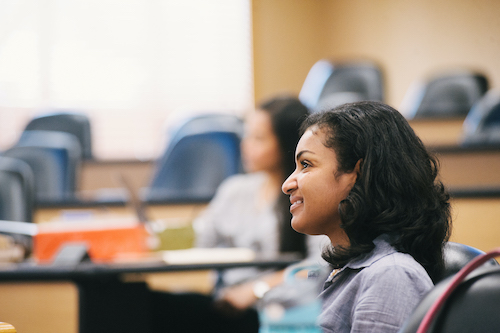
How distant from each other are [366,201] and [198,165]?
6.92ft

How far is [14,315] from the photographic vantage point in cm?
131

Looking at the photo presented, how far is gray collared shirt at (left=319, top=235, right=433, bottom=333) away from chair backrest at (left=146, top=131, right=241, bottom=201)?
6.54 ft

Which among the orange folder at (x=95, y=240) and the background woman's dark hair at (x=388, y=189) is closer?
the background woman's dark hair at (x=388, y=189)

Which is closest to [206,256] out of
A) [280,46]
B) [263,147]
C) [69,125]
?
[263,147]

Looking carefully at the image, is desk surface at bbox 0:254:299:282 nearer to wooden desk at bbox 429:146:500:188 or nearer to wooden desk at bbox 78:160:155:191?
wooden desk at bbox 429:146:500:188

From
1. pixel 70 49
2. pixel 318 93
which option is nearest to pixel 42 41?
pixel 70 49

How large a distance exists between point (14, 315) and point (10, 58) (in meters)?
5.02

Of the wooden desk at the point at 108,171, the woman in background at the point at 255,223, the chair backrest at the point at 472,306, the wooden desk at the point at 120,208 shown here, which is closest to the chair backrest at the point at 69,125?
the wooden desk at the point at 108,171

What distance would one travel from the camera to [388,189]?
2.39 ft

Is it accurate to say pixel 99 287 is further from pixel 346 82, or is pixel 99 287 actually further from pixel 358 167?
pixel 346 82

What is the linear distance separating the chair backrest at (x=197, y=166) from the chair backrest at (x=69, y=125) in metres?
1.46

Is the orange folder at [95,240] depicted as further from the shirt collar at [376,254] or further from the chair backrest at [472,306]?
the chair backrest at [472,306]

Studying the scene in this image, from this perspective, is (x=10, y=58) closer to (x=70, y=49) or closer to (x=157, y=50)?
(x=70, y=49)

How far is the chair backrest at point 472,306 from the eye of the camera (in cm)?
44
